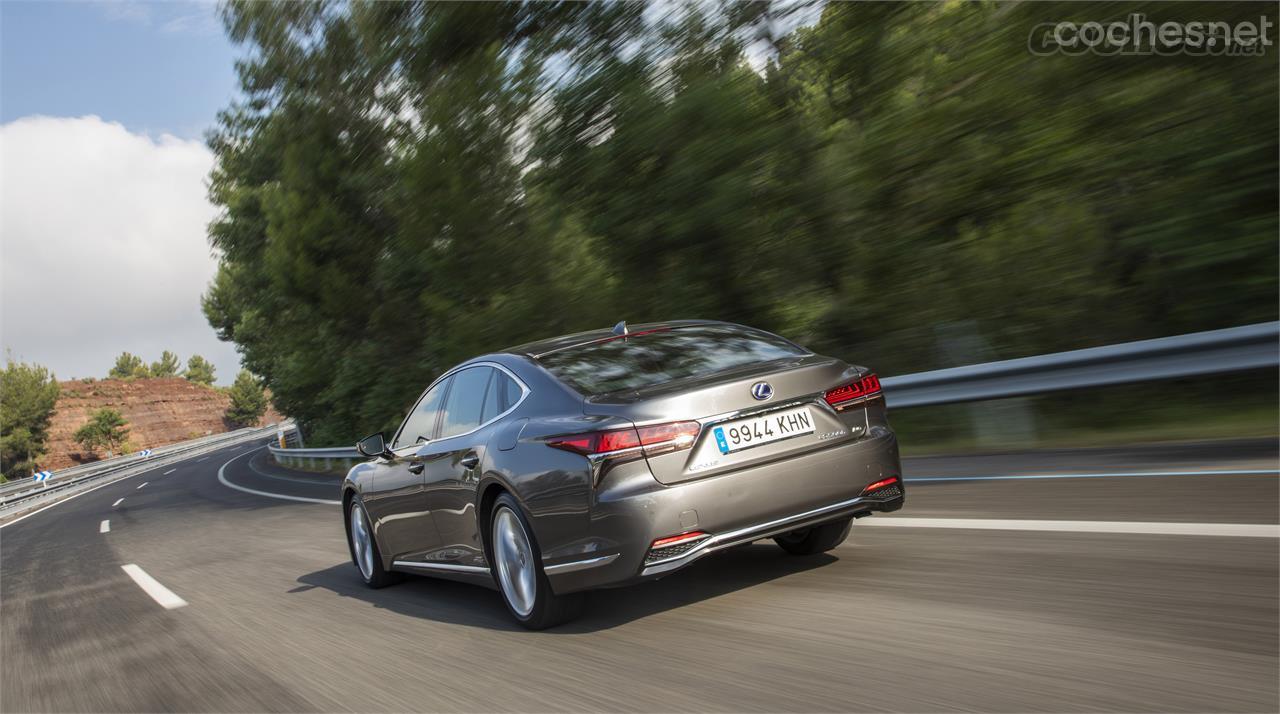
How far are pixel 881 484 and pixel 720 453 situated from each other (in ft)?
2.86

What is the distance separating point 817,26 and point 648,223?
11.8 ft

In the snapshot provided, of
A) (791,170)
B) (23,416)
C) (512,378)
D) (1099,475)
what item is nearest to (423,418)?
(512,378)

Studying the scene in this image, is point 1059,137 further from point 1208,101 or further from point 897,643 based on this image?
point 897,643

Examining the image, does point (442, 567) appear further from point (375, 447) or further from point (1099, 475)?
point (1099, 475)

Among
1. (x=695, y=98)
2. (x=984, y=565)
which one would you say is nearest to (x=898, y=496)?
(x=984, y=565)

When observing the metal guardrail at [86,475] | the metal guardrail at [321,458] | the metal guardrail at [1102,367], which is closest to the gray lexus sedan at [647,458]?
the metal guardrail at [1102,367]

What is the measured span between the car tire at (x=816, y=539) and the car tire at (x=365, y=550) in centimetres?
287

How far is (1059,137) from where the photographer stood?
1186 centimetres

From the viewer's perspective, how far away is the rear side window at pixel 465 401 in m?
5.77

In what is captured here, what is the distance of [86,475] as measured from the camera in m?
51.8

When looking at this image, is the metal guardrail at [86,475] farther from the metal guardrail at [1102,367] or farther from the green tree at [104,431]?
the metal guardrail at [1102,367]

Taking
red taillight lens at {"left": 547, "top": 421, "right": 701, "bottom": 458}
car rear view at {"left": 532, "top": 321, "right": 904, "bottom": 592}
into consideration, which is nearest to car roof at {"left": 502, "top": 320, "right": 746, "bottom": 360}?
car rear view at {"left": 532, "top": 321, "right": 904, "bottom": 592}

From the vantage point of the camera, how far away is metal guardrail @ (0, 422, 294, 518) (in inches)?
1401

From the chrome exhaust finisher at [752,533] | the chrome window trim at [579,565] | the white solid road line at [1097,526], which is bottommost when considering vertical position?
the white solid road line at [1097,526]
